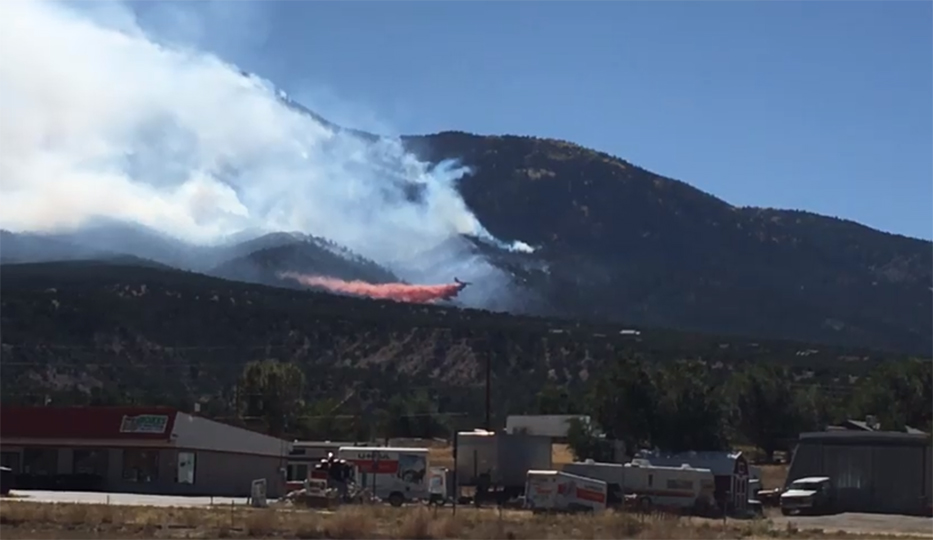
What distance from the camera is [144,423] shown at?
7738 centimetres

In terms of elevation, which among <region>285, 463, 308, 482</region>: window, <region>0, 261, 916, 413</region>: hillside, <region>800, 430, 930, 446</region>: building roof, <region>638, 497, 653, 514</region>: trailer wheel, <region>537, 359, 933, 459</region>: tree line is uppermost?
<region>0, 261, 916, 413</region>: hillside

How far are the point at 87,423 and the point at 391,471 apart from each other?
63.7 feet

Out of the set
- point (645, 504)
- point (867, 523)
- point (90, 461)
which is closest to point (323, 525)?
point (645, 504)

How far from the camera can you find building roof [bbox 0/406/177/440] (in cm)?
7719

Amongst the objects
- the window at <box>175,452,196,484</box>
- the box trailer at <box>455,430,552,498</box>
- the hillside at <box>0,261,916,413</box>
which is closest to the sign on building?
the window at <box>175,452,196,484</box>

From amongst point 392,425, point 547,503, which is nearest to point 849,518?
point 547,503

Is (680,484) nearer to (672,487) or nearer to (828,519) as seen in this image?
(672,487)

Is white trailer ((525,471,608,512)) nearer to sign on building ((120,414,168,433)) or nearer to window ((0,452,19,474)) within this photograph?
sign on building ((120,414,168,433))

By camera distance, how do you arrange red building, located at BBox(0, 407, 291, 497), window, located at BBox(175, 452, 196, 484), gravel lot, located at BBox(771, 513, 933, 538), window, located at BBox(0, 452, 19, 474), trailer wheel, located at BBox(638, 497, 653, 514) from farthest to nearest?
1. window, located at BBox(0, 452, 19, 474)
2. window, located at BBox(175, 452, 196, 484)
3. red building, located at BBox(0, 407, 291, 497)
4. trailer wheel, located at BBox(638, 497, 653, 514)
5. gravel lot, located at BBox(771, 513, 933, 538)

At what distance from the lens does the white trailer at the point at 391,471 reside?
68625 mm

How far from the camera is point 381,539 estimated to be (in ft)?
132

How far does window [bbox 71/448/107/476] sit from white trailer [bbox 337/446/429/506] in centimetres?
1667

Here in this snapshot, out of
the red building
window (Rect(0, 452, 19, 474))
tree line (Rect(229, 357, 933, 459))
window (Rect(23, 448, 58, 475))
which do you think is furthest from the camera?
tree line (Rect(229, 357, 933, 459))

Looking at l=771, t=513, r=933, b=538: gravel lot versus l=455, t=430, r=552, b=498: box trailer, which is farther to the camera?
l=455, t=430, r=552, b=498: box trailer
